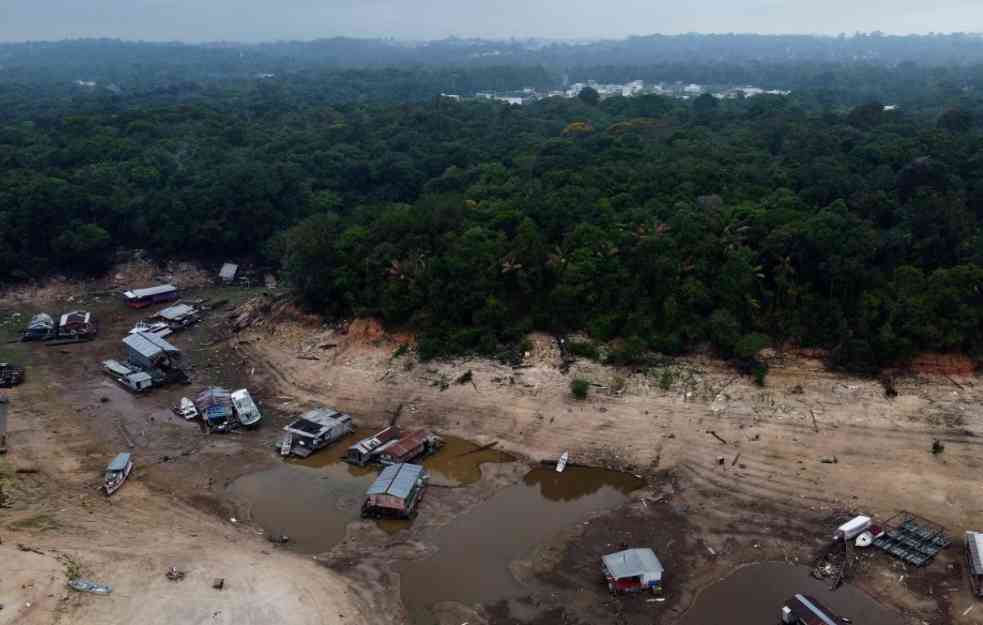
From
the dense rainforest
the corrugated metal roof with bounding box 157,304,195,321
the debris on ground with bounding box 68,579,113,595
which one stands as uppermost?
the dense rainforest

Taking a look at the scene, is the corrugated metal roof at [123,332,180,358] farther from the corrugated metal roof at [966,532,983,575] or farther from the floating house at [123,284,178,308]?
the corrugated metal roof at [966,532,983,575]

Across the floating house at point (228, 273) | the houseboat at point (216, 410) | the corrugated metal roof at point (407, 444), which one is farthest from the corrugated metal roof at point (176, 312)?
the corrugated metal roof at point (407, 444)

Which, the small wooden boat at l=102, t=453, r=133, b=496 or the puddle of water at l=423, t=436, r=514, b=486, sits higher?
the small wooden boat at l=102, t=453, r=133, b=496

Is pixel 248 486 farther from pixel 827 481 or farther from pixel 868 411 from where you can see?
pixel 868 411

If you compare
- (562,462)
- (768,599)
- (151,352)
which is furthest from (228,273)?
(768,599)

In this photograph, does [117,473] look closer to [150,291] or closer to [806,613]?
[150,291]

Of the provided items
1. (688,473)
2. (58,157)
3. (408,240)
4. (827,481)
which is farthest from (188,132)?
(827,481)

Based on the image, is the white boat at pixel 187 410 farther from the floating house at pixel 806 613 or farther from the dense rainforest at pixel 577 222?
the floating house at pixel 806 613

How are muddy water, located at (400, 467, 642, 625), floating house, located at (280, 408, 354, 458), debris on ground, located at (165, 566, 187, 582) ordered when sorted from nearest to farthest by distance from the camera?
debris on ground, located at (165, 566, 187, 582) → muddy water, located at (400, 467, 642, 625) → floating house, located at (280, 408, 354, 458)

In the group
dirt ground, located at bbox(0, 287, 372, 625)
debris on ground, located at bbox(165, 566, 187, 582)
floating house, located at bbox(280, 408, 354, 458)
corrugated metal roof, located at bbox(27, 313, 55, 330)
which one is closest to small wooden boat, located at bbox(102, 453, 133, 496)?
dirt ground, located at bbox(0, 287, 372, 625)
